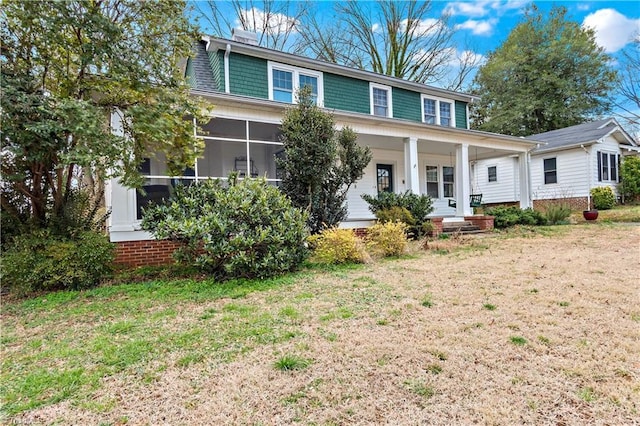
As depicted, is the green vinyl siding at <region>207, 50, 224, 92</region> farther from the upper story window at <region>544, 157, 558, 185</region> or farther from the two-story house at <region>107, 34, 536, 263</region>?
the upper story window at <region>544, 157, 558, 185</region>

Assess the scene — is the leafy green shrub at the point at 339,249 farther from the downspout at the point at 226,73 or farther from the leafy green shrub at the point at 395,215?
the downspout at the point at 226,73

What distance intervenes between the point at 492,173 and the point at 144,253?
19.0m

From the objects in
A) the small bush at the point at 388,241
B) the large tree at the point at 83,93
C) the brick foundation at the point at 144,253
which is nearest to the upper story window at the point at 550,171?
the small bush at the point at 388,241

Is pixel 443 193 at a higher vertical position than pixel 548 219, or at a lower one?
higher

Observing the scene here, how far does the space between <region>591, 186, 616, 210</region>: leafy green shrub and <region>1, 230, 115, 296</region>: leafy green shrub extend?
66.3 ft

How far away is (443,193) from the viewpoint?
48.3 feet

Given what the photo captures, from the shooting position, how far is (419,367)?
2.63 metres

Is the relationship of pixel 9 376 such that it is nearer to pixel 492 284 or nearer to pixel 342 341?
pixel 342 341

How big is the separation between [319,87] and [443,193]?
697 cm

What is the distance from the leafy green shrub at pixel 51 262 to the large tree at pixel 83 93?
56 cm

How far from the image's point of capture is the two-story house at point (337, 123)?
26.0 ft

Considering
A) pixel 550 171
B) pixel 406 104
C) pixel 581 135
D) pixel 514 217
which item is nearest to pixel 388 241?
pixel 514 217

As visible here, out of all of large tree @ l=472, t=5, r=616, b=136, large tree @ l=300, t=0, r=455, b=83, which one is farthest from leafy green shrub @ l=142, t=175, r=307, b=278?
large tree @ l=472, t=5, r=616, b=136

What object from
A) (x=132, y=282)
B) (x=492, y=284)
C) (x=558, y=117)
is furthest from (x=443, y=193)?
(x=558, y=117)
